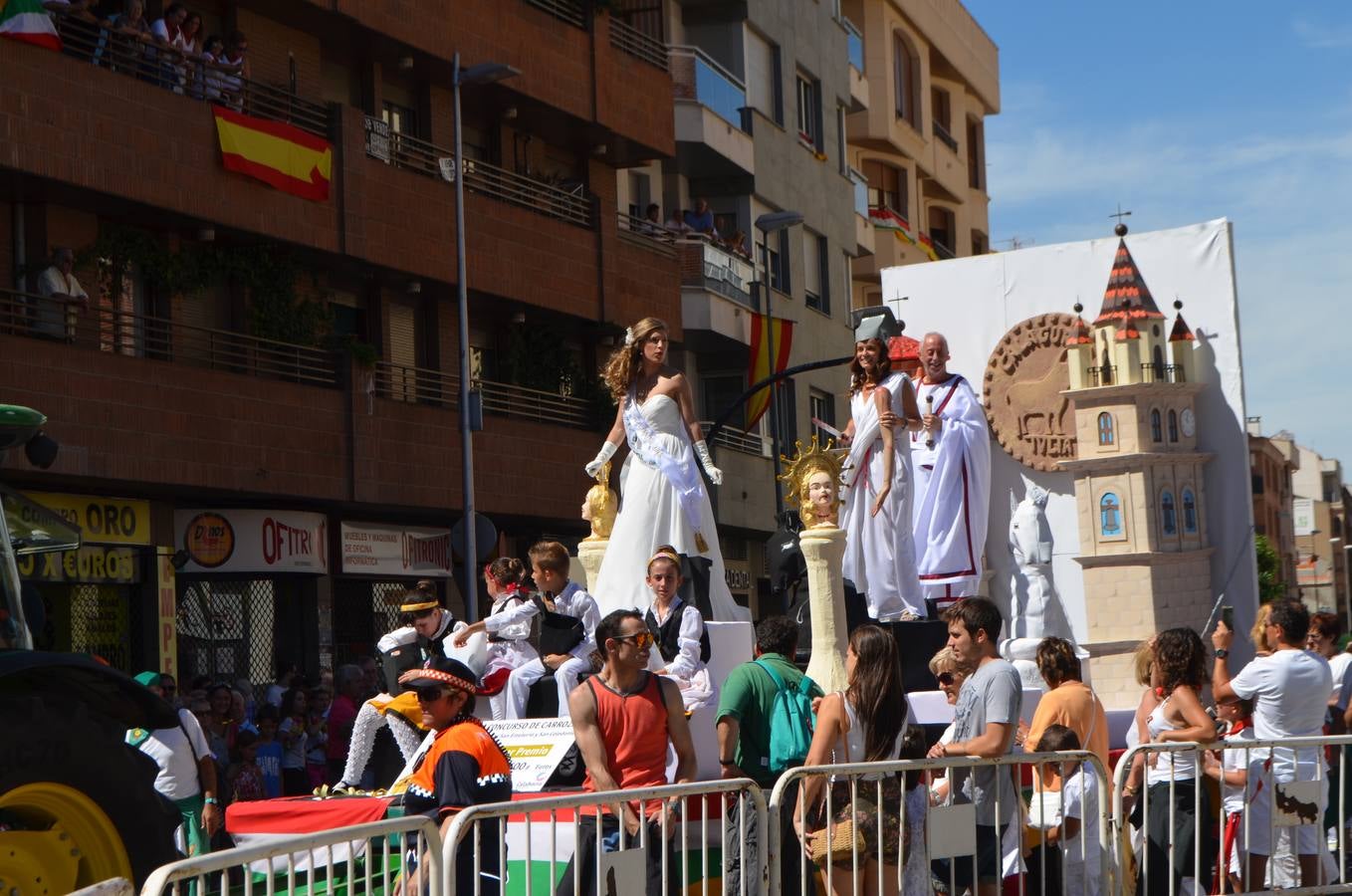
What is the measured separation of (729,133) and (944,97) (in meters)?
19.7

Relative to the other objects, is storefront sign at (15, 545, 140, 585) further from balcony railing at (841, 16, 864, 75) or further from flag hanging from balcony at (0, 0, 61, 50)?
balcony railing at (841, 16, 864, 75)

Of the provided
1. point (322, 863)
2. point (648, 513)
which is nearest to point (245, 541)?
point (648, 513)

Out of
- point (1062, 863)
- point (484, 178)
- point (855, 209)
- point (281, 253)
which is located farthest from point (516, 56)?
point (1062, 863)

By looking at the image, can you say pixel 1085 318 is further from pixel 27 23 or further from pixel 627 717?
pixel 627 717

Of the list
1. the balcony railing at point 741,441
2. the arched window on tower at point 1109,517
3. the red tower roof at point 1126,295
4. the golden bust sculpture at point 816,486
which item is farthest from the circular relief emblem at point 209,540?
the balcony railing at point 741,441

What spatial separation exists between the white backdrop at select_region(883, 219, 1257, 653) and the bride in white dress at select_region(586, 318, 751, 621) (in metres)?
5.38

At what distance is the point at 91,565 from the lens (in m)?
23.2

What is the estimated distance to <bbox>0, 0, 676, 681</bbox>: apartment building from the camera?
22453mm

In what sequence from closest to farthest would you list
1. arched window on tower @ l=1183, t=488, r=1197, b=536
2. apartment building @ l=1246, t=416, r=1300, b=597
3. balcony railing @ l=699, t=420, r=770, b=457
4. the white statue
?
the white statue → arched window on tower @ l=1183, t=488, r=1197, b=536 → balcony railing @ l=699, t=420, r=770, b=457 → apartment building @ l=1246, t=416, r=1300, b=597

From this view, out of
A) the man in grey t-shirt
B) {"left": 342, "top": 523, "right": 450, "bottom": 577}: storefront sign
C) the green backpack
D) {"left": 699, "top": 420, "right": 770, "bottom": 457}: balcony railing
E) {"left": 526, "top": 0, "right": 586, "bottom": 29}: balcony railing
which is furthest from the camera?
{"left": 699, "top": 420, "right": 770, "bottom": 457}: balcony railing

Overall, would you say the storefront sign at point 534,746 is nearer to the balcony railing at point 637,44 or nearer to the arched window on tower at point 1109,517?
the arched window on tower at point 1109,517

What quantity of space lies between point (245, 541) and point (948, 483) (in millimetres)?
12584

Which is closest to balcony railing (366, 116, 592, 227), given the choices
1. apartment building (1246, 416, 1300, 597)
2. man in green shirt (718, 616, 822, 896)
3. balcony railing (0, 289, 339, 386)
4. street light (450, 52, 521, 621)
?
street light (450, 52, 521, 621)

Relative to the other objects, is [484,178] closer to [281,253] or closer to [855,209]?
[281,253]
